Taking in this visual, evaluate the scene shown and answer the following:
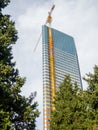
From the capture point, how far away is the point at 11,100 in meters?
26.8

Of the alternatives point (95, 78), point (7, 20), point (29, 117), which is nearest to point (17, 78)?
point (29, 117)

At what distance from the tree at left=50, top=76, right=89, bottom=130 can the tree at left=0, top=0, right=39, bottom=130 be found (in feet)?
35.3

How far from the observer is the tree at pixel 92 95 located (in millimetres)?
39250

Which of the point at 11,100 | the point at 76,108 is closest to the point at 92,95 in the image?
the point at 76,108

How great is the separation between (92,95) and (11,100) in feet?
50.9

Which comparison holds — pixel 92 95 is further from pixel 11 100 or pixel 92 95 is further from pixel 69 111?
pixel 11 100

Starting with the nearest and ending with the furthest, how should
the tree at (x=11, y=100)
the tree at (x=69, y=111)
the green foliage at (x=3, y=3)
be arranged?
the tree at (x=11, y=100) → the green foliage at (x=3, y=3) → the tree at (x=69, y=111)

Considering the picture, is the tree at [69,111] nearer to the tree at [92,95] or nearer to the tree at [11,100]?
the tree at [92,95]

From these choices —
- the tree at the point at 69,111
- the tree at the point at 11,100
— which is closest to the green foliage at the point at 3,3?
the tree at the point at 11,100

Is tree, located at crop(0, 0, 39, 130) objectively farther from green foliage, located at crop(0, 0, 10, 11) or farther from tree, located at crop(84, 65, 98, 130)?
tree, located at crop(84, 65, 98, 130)

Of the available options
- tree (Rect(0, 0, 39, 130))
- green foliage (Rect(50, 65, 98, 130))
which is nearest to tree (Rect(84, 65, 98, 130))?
green foliage (Rect(50, 65, 98, 130))

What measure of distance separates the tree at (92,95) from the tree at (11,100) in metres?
12.6

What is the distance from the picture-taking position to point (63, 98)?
4144 cm

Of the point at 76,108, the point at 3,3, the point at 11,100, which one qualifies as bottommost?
the point at 11,100
